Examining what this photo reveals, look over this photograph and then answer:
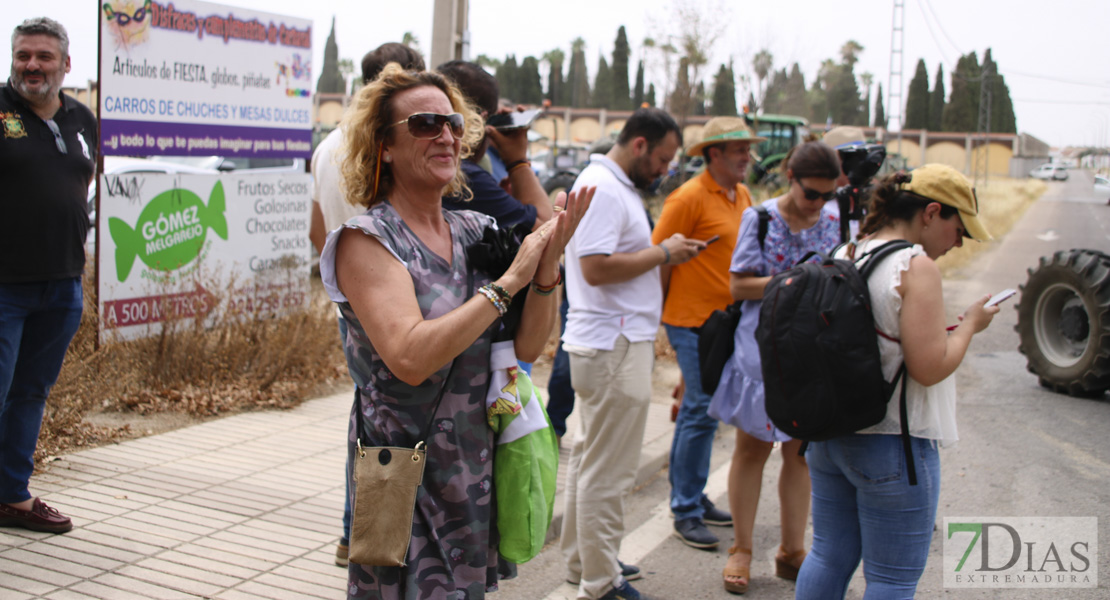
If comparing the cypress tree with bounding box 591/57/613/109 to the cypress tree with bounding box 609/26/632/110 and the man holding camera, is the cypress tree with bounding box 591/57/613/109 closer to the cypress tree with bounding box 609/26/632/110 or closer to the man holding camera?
the cypress tree with bounding box 609/26/632/110

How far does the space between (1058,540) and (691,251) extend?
249 centimetres

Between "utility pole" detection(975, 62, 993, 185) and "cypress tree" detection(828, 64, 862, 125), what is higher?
"cypress tree" detection(828, 64, 862, 125)

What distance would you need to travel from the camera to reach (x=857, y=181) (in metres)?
4.98

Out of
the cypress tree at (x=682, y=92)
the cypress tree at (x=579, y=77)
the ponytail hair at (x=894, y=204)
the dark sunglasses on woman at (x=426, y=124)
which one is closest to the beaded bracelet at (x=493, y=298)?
the dark sunglasses on woman at (x=426, y=124)

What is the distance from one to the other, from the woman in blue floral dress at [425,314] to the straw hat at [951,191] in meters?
1.24

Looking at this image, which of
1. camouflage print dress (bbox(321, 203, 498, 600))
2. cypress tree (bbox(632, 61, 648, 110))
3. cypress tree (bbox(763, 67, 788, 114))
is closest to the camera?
camouflage print dress (bbox(321, 203, 498, 600))

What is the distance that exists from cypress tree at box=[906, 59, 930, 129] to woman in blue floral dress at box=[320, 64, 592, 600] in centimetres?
8960

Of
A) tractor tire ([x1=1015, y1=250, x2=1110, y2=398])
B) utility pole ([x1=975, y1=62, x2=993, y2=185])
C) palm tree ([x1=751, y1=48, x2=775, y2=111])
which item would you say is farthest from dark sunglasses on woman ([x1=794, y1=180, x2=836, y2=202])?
utility pole ([x1=975, y1=62, x2=993, y2=185])

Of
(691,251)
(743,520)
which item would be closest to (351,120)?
(691,251)

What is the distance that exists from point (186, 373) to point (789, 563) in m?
4.19

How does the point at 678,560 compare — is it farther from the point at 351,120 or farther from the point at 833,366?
the point at 351,120

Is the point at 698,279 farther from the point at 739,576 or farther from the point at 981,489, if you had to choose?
the point at 981,489

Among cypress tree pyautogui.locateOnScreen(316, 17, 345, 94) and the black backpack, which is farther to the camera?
cypress tree pyautogui.locateOnScreen(316, 17, 345, 94)

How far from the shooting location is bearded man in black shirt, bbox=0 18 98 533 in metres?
3.65
